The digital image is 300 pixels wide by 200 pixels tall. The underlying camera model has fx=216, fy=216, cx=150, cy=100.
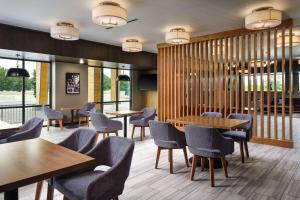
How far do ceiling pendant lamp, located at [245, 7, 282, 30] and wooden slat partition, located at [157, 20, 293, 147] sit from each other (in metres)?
1.00

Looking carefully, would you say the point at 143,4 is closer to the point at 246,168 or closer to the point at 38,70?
the point at 246,168

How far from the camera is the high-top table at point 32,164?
1.43 meters

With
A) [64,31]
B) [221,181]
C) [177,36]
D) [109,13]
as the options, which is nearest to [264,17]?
[177,36]

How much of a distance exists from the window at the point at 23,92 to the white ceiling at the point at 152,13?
2403 millimetres

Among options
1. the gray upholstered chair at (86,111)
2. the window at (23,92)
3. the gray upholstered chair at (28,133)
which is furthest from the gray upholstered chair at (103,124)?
the window at (23,92)

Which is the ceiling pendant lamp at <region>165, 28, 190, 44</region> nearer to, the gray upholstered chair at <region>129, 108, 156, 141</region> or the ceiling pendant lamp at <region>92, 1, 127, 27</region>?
the ceiling pendant lamp at <region>92, 1, 127, 27</region>

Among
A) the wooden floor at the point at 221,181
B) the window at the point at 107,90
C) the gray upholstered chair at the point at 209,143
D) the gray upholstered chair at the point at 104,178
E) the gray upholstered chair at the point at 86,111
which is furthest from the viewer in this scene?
→ the window at the point at 107,90

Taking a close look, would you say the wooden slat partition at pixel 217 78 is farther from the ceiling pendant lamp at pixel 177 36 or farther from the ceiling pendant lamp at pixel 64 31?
the ceiling pendant lamp at pixel 64 31

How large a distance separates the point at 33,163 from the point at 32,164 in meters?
0.02

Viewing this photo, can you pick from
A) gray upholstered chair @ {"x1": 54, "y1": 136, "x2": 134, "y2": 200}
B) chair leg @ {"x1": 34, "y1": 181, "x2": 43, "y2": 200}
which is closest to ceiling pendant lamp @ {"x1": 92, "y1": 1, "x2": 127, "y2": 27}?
gray upholstered chair @ {"x1": 54, "y1": 136, "x2": 134, "y2": 200}

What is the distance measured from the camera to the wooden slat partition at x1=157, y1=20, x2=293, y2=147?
542 centimetres

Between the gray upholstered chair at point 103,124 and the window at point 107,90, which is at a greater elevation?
the window at point 107,90

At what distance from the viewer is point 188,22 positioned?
5266 millimetres

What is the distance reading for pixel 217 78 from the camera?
20.3 ft
